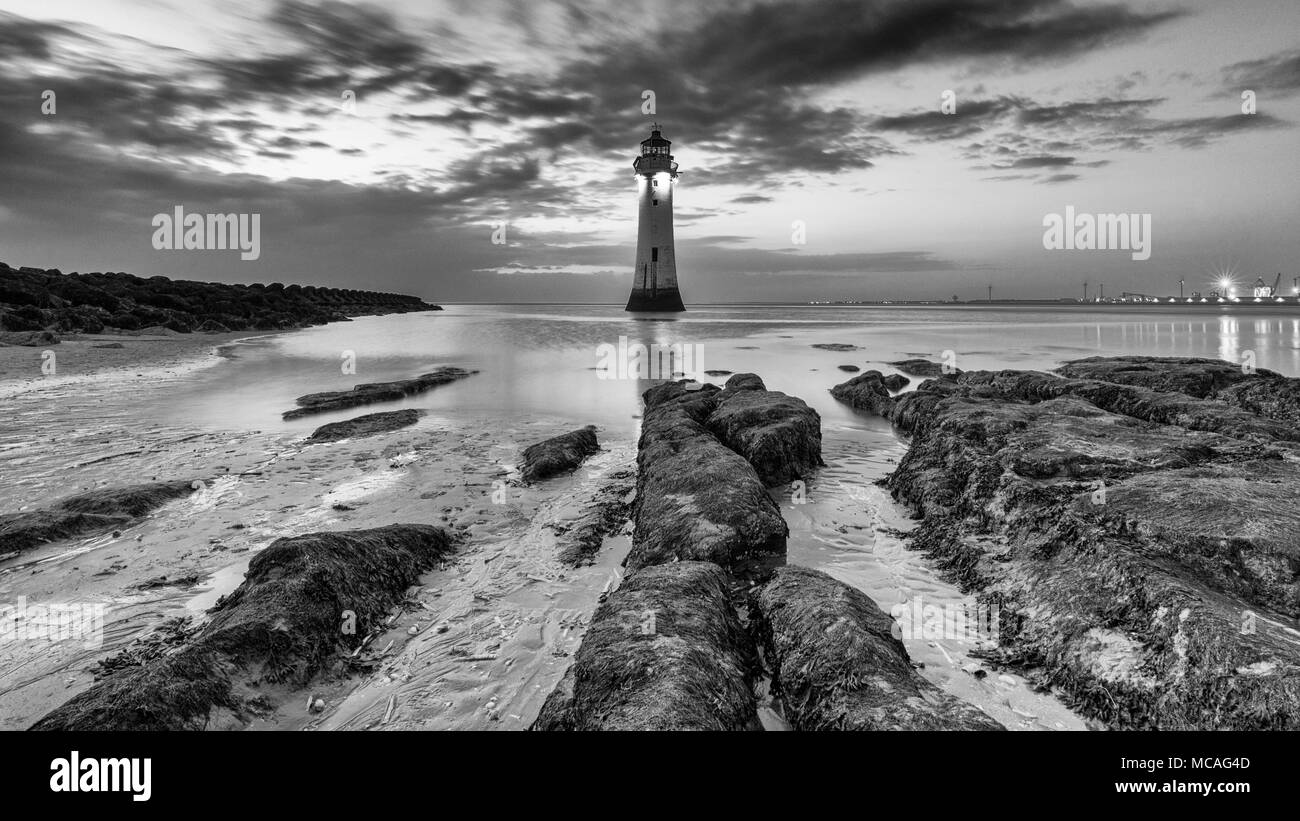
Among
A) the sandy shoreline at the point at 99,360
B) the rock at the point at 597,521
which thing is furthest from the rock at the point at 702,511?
the sandy shoreline at the point at 99,360

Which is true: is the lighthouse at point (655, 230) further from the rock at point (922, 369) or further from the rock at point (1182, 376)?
the rock at point (1182, 376)

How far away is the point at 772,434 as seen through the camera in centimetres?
885

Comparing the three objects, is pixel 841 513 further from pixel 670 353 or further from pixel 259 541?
pixel 670 353

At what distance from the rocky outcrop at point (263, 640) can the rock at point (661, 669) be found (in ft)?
6.47

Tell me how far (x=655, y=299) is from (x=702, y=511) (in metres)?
74.5

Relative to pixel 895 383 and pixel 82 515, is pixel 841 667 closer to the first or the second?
pixel 82 515

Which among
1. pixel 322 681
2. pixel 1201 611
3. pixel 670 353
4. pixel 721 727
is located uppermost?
pixel 670 353

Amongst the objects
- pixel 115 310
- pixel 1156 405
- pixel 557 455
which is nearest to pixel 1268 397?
pixel 1156 405

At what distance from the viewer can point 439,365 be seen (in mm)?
26000

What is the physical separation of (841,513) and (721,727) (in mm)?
5124

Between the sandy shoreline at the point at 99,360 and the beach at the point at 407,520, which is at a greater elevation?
the sandy shoreline at the point at 99,360

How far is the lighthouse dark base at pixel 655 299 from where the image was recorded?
7800 cm

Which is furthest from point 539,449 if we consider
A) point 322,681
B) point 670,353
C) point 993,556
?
point 670,353

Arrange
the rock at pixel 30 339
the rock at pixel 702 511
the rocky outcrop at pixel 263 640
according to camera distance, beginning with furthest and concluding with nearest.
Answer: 1. the rock at pixel 30 339
2. the rock at pixel 702 511
3. the rocky outcrop at pixel 263 640
